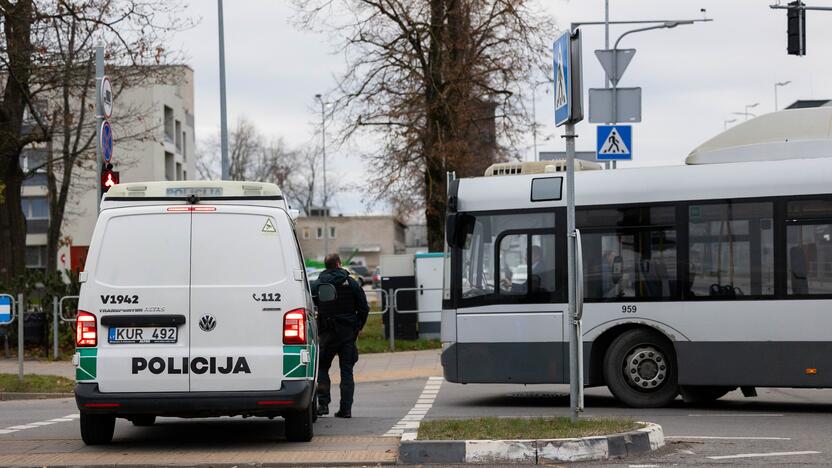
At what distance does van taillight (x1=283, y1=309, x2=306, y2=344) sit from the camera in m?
10.1

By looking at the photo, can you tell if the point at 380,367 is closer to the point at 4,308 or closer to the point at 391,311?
the point at 391,311

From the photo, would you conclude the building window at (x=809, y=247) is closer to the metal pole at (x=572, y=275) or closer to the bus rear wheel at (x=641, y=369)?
the bus rear wheel at (x=641, y=369)

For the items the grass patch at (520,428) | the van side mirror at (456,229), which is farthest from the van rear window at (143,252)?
the van side mirror at (456,229)

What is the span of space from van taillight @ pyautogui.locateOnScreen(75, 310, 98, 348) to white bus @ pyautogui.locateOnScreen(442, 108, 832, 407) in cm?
571

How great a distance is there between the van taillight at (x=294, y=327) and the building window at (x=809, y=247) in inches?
244

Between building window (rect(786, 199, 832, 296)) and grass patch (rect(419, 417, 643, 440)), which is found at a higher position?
building window (rect(786, 199, 832, 296))

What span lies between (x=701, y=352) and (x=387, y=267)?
Result: 12.9 m

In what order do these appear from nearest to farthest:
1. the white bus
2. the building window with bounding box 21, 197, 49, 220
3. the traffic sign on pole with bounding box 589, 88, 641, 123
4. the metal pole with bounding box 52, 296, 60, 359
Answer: the white bus < the traffic sign on pole with bounding box 589, 88, 641, 123 < the metal pole with bounding box 52, 296, 60, 359 < the building window with bounding box 21, 197, 49, 220

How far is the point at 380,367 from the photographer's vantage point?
22141 mm

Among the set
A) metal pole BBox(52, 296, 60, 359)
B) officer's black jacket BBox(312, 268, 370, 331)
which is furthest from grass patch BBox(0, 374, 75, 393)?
officer's black jacket BBox(312, 268, 370, 331)

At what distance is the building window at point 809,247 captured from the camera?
13.6 metres

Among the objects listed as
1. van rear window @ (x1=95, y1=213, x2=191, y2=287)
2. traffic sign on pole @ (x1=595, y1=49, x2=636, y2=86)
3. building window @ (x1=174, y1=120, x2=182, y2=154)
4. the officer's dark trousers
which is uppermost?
building window @ (x1=174, y1=120, x2=182, y2=154)

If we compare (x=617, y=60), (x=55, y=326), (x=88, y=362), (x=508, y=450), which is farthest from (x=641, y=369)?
(x=55, y=326)

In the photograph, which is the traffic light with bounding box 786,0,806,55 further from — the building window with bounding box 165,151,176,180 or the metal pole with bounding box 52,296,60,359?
the building window with bounding box 165,151,176,180
